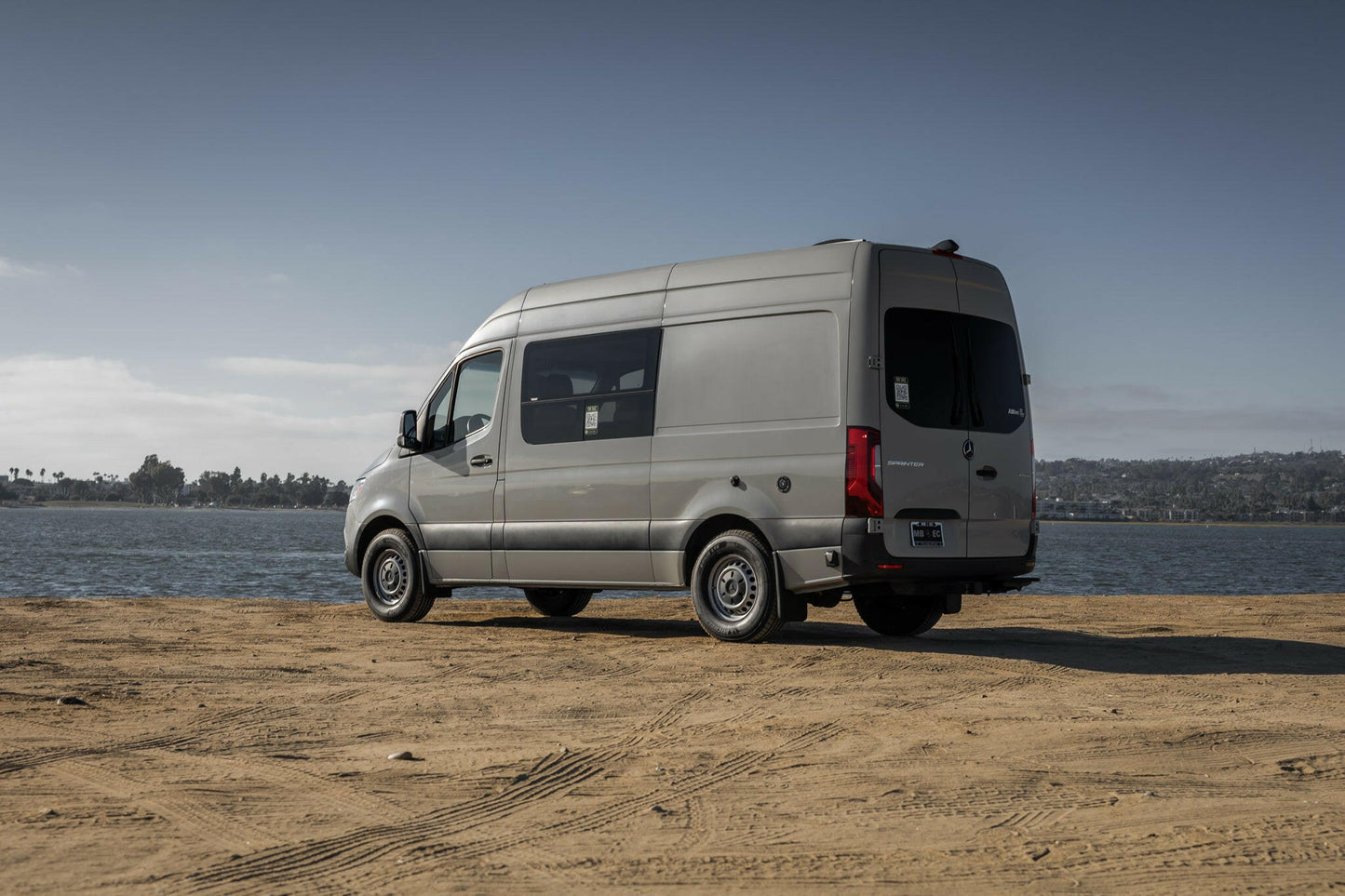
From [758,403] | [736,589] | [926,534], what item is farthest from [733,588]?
[926,534]

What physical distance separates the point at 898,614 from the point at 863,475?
277 centimetres

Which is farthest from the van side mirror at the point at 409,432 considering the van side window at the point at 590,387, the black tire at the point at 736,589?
the black tire at the point at 736,589

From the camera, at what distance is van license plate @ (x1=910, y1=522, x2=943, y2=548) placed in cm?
941

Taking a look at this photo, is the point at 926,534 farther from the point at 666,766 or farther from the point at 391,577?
the point at 391,577

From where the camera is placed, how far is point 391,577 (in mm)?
12703

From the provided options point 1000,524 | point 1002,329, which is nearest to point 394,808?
point 1000,524

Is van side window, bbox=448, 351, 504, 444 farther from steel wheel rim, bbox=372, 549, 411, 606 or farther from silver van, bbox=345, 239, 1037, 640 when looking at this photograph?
steel wheel rim, bbox=372, 549, 411, 606

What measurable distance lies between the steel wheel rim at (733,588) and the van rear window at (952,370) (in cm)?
180

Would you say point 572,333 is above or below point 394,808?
above

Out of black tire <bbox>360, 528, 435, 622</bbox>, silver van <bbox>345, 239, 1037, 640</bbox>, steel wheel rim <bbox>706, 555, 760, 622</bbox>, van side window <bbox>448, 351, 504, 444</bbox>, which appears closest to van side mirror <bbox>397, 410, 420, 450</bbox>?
van side window <bbox>448, 351, 504, 444</bbox>

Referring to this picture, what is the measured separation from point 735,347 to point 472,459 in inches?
128

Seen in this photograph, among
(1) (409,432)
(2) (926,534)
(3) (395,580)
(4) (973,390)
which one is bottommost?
(3) (395,580)

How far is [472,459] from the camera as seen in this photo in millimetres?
11992

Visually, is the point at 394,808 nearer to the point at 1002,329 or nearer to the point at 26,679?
the point at 26,679
